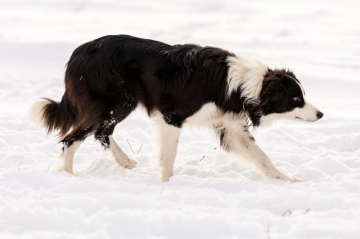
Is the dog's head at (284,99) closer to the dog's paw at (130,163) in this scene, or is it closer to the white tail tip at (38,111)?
the dog's paw at (130,163)

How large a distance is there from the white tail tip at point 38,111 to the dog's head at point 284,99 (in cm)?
259

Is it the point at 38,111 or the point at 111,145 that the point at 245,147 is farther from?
the point at 38,111

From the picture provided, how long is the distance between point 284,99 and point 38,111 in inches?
114

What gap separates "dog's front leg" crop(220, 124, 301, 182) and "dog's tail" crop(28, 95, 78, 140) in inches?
74.1

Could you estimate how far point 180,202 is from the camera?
9.82 ft

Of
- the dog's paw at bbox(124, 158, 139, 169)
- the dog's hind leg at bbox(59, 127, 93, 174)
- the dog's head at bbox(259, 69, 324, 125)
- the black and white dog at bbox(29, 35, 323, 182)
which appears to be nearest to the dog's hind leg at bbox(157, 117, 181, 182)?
the black and white dog at bbox(29, 35, 323, 182)

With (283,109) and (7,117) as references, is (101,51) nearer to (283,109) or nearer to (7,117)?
(283,109)

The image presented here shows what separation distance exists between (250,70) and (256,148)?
94 cm

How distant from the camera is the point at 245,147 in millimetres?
4457

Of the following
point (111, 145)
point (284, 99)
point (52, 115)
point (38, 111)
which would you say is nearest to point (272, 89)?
point (284, 99)

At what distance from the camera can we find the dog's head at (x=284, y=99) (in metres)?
4.09

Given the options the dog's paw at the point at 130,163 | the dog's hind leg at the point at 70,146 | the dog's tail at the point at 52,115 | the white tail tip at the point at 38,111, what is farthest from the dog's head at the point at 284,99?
the white tail tip at the point at 38,111

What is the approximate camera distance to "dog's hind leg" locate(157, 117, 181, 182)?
4.18 m

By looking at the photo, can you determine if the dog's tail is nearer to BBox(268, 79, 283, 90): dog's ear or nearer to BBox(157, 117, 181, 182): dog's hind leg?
BBox(157, 117, 181, 182): dog's hind leg
